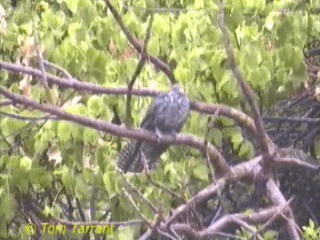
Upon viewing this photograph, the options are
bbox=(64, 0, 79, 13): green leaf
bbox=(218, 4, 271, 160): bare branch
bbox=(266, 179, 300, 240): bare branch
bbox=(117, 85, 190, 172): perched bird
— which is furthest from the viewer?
bbox=(64, 0, 79, 13): green leaf

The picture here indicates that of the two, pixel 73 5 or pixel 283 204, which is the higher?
pixel 73 5

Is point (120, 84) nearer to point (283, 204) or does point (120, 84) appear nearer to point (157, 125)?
point (157, 125)

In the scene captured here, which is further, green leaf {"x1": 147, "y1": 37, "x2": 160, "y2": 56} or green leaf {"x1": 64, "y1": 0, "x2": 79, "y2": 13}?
green leaf {"x1": 64, "y1": 0, "x2": 79, "y2": 13}

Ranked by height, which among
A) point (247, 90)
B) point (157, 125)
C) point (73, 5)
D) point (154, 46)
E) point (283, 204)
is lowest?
point (283, 204)

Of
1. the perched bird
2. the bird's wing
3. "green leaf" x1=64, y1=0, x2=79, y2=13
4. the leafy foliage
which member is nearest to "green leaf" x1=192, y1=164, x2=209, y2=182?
the leafy foliage

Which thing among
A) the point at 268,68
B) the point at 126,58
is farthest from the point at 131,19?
the point at 268,68

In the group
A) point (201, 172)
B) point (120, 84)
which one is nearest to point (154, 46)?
point (120, 84)

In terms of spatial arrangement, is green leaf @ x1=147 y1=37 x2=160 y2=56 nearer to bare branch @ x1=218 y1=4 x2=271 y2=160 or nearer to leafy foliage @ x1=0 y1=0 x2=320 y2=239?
leafy foliage @ x1=0 y1=0 x2=320 y2=239

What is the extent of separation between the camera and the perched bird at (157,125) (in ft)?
12.3

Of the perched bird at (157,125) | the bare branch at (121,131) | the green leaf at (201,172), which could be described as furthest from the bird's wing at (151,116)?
the bare branch at (121,131)

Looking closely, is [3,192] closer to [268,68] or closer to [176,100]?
[176,100]

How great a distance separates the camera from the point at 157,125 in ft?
12.7

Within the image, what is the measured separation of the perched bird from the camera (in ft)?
12.3

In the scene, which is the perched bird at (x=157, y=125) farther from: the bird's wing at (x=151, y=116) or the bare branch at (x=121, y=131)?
the bare branch at (x=121, y=131)
